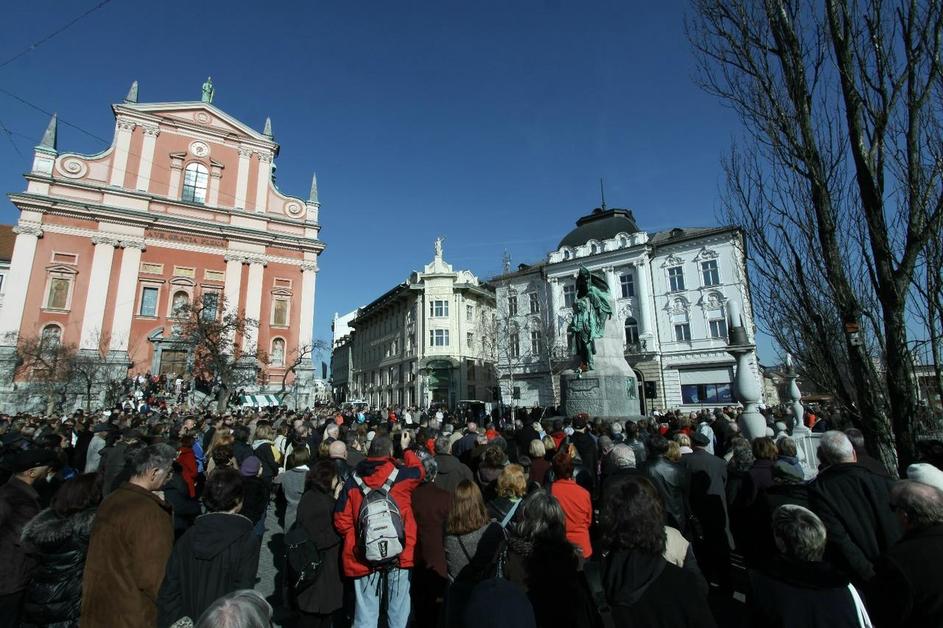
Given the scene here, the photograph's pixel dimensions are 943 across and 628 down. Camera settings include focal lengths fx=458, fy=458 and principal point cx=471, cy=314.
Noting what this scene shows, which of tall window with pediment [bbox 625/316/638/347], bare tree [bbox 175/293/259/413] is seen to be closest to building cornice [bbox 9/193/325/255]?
bare tree [bbox 175/293/259/413]

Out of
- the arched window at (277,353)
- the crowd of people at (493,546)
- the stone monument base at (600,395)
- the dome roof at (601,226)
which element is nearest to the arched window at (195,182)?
the arched window at (277,353)

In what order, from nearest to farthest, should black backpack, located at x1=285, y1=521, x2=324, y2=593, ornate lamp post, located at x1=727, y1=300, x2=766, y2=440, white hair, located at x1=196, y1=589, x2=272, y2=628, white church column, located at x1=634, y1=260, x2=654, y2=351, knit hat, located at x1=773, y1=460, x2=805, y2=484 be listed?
1. white hair, located at x1=196, y1=589, x2=272, y2=628
2. black backpack, located at x1=285, y1=521, x2=324, y2=593
3. knit hat, located at x1=773, y1=460, x2=805, y2=484
4. ornate lamp post, located at x1=727, y1=300, x2=766, y2=440
5. white church column, located at x1=634, y1=260, x2=654, y2=351

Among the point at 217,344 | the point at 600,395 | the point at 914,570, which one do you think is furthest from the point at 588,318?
the point at 217,344

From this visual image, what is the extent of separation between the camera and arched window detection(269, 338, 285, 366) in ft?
119

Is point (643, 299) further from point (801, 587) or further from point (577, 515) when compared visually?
point (801, 587)

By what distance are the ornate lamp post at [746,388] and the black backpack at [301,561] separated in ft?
30.0

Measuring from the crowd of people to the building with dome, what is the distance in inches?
1057

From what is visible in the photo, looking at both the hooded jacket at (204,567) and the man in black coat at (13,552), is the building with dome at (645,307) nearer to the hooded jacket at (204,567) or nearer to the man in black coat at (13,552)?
the hooded jacket at (204,567)

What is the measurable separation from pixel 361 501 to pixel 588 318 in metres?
11.3

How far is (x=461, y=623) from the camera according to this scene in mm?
1882

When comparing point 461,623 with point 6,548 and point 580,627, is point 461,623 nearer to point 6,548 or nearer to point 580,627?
point 580,627

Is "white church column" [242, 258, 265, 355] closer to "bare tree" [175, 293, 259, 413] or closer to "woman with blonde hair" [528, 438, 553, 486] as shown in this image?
"bare tree" [175, 293, 259, 413]

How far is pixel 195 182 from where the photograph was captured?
37.2m

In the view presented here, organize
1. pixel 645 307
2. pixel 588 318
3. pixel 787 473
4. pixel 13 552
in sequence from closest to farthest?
pixel 13 552, pixel 787 473, pixel 588 318, pixel 645 307
